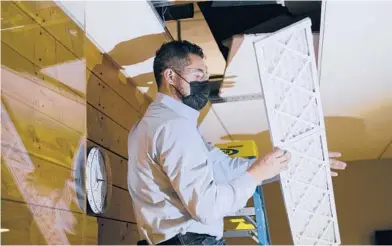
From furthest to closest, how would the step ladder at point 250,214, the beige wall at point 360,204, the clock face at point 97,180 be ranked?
the beige wall at point 360,204 < the step ladder at point 250,214 < the clock face at point 97,180

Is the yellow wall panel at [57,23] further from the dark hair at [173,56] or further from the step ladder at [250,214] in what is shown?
the step ladder at [250,214]

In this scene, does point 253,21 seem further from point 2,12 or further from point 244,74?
point 2,12

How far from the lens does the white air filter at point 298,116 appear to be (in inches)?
71.2

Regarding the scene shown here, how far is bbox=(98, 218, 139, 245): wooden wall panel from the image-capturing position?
202 centimetres

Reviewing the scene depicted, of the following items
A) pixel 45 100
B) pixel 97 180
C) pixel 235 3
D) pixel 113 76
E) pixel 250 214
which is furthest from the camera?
pixel 250 214

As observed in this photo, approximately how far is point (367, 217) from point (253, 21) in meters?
3.14

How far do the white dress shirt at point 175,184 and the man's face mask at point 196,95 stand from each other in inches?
5.2

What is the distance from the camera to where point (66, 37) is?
68.2 inches

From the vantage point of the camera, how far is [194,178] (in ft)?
4.58

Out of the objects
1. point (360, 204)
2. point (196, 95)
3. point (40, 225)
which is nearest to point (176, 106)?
point (196, 95)

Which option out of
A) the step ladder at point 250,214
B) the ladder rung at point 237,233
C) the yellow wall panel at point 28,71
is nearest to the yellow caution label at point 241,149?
the step ladder at point 250,214

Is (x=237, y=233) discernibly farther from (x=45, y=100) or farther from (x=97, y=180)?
(x=45, y=100)

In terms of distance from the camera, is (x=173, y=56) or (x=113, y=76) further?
(x=113, y=76)

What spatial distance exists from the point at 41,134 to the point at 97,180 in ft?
1.98
